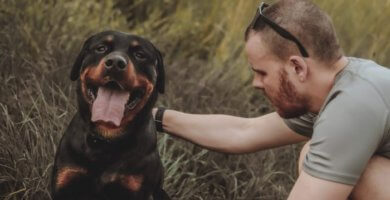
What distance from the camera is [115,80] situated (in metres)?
3.33

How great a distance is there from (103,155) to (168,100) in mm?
1469

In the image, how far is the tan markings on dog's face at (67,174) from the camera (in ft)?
11.0

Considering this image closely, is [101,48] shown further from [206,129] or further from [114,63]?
[206,129]

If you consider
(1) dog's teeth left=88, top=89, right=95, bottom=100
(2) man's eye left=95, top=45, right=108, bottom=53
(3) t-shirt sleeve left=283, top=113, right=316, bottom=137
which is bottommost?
(3) t-shirt sleeve left=283, top=113, right=316, bottom=137

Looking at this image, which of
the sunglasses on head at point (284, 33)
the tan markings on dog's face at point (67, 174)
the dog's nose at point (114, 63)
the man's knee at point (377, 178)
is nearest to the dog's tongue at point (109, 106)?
the dog's nose at point (114, 63)

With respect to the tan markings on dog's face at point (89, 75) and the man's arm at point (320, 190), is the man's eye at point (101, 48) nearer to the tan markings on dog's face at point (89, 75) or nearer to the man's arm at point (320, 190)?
the tan markings on dog's face at point (89, 75)

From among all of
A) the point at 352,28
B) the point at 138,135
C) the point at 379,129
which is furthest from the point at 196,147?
the point at 352,28

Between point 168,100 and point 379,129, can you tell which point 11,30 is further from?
point 379,129

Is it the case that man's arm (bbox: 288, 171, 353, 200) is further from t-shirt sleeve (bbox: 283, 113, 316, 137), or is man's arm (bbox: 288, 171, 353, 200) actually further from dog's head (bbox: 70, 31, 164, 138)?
dog's head (bbox: 70, 31, 164, 138)

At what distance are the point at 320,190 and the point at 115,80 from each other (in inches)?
39.7

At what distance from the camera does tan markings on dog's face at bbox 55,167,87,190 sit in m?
3.36

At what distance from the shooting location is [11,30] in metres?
4.86

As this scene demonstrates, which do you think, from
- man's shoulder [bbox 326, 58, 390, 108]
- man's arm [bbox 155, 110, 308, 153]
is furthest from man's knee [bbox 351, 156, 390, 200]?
man's arm [bbox 155, 110, 308, 153]

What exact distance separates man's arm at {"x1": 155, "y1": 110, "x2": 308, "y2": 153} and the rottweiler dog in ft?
1.76
